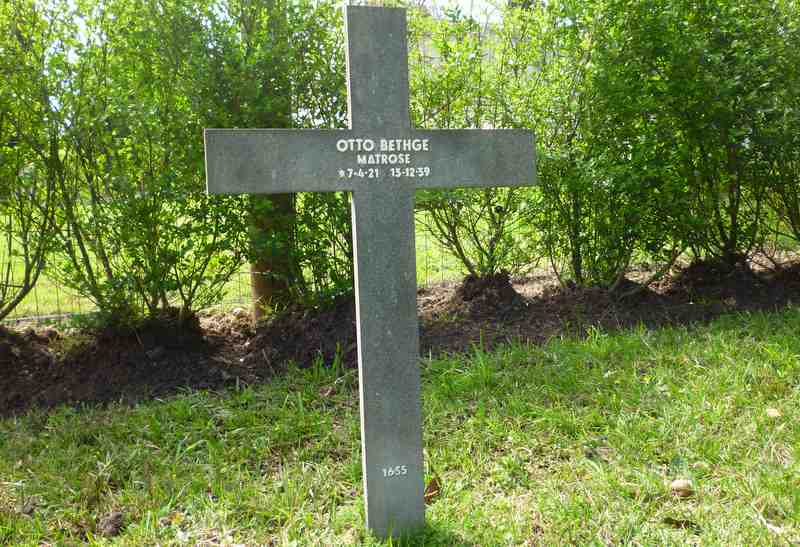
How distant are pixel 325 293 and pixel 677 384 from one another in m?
2.45

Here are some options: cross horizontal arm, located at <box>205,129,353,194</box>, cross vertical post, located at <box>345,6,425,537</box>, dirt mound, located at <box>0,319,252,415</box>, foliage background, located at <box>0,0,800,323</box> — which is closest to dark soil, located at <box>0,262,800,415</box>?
dirt mound, located at <box>0,319,252,415</box>

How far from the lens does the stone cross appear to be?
9.25ft

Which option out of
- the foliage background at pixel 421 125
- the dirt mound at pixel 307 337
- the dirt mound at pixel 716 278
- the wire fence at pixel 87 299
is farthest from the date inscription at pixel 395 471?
the dirt mound at pixel 716 278

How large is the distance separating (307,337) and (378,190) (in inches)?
93.3

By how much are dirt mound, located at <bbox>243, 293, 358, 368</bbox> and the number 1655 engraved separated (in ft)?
5.79

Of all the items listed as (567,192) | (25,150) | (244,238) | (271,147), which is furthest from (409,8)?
(271,147)

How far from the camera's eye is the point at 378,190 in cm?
286

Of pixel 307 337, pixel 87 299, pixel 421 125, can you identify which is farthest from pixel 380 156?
pixel 87 299

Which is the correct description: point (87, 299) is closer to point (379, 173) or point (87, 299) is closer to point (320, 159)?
point (320, 159)

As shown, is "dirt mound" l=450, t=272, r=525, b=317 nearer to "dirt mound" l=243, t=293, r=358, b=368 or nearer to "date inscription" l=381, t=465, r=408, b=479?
"dirt mound" l=243, t=293, r=358, b=368

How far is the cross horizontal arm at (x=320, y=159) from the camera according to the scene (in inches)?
109

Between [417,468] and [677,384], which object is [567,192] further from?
[417,468]

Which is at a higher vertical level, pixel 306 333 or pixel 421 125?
pixel 421 125

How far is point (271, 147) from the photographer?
2.82 metres
